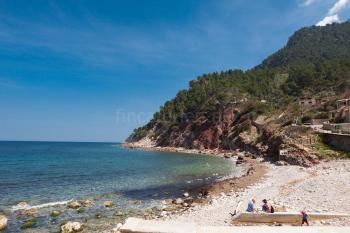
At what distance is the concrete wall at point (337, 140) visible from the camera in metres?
43.2

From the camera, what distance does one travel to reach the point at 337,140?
45438mm

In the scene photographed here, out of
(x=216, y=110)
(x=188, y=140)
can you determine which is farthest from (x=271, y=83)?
(x=188, y=140)

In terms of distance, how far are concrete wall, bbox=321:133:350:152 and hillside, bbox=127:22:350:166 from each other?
750 centimetres

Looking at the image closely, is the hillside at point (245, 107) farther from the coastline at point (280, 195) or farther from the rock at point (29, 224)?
the rock at point (29, 224)

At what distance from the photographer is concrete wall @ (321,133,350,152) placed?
142 ft

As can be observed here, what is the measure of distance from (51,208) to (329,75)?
10780cm

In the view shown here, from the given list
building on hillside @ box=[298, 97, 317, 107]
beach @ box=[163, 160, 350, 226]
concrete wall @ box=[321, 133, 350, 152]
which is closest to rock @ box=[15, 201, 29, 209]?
beach @ box=[163, 160, 350, 226]

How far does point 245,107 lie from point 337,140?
2165 inches

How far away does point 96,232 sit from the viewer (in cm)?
1956

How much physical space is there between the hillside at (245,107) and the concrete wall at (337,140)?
24.6 ft

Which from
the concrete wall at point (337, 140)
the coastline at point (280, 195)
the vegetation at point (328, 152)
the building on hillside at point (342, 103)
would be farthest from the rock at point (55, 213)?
the building on hillside at point (342, 103)

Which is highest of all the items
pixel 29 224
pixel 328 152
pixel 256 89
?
pixel 256 89

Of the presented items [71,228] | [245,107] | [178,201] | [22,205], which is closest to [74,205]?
[22,205]

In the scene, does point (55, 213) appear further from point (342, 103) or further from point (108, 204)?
point (342, 103)
